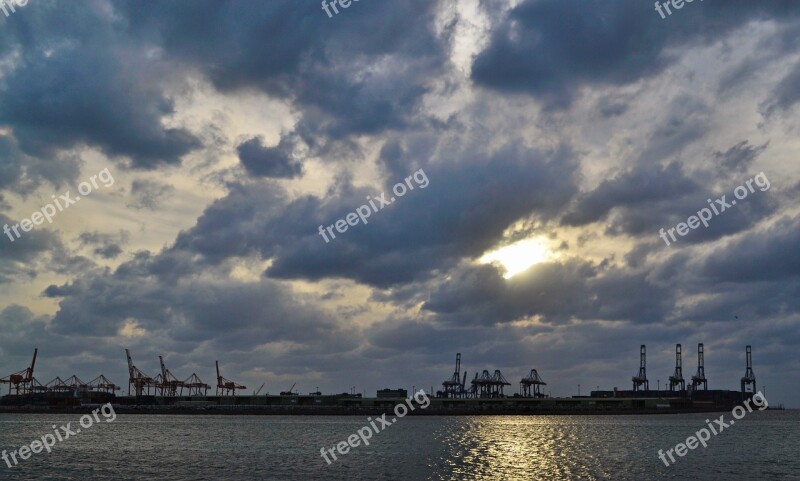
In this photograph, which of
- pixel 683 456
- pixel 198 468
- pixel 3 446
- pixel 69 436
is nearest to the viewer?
pixel 198 468

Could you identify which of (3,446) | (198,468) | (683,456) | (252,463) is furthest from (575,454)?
(3,446)

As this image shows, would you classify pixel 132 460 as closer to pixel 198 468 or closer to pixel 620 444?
pixel 198 468

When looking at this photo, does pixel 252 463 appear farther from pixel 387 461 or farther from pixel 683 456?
pixel 683 456

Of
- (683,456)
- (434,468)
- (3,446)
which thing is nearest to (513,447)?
(683,456)

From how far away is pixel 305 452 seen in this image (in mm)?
99562

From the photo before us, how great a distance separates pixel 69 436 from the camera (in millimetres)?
133625

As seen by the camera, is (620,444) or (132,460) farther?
(620,444)

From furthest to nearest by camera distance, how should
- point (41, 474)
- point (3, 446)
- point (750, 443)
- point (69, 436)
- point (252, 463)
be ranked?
point (69, 436), point (750, 443), point (3, 446), point (252, 463), point (41, 474)

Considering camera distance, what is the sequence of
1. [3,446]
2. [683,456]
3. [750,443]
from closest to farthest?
[683,456] < [3,446] < [750,443]

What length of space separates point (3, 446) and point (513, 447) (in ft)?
248

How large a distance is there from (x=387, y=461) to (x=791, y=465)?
152ft

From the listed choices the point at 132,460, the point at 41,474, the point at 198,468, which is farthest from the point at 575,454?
the point at 41,474

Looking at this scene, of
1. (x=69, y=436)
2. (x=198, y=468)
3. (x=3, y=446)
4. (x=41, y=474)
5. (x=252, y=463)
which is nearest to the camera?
(x=41, y=474)

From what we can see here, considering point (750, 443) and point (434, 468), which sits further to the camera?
point (750, 443)
